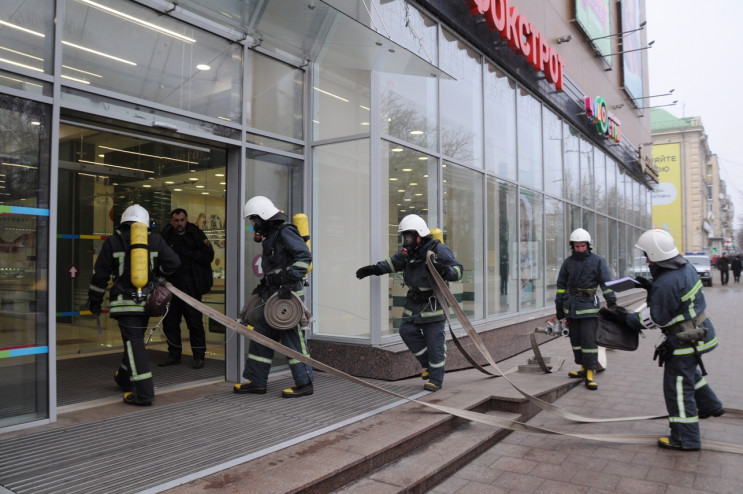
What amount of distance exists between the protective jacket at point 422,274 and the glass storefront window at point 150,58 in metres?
2.47

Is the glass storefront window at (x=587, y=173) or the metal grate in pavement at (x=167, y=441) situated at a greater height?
the glass storefront window at (x=587, y=173)

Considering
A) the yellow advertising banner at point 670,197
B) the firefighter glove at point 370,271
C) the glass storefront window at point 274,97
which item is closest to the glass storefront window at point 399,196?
the firefighter glove at point 370,271

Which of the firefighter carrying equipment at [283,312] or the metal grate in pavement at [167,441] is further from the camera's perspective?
the firefighter carrying equipment at [283,312]

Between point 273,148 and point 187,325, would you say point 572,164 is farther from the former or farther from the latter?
point 187,325

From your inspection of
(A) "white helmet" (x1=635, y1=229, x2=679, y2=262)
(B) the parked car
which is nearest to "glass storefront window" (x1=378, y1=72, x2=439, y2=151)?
(A) "white helmet" (x1=635, y1=229, x2=679, y2=262)

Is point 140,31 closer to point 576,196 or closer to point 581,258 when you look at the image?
point 581,258

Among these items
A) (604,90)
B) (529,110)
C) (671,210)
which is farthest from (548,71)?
(671,210)

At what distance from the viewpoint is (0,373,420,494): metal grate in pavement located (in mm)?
3291

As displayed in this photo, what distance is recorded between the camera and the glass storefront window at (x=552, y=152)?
40.3ft

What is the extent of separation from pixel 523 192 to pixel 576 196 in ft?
13.8

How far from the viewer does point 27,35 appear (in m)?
4.44

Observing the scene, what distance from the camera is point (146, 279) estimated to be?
5023 millimetres

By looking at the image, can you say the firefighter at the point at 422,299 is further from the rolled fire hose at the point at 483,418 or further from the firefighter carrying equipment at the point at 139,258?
the firefighter carrying equipment at the point at 139,258

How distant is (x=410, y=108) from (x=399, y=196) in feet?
4.30
